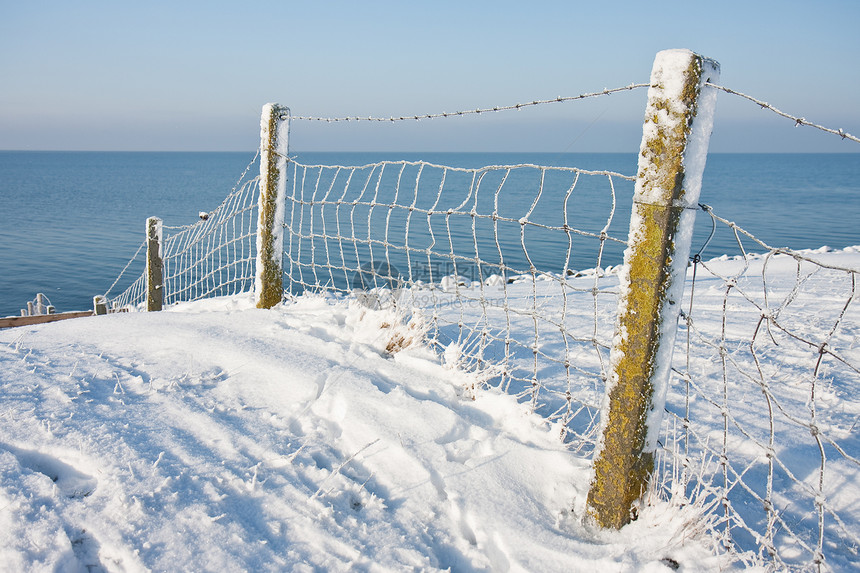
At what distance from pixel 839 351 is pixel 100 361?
17.2 ft

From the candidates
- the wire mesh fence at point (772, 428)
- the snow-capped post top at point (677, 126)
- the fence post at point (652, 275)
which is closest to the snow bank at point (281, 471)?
the fence post at point (652, 275)

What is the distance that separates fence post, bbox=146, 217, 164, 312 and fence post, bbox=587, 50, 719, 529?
5625mm

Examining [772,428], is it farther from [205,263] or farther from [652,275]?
[205,263]

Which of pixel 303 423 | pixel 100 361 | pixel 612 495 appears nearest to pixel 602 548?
pixel 612 495

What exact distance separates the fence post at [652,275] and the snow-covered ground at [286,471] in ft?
0.67

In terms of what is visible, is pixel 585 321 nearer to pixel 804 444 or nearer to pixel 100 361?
pixel 804 444

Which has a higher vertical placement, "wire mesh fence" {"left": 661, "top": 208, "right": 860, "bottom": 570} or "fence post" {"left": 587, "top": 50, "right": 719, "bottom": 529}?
"fence post" {"left": 587, "top": 50, "right": 719, "bottom": 529}

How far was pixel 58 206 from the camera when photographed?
38969mm

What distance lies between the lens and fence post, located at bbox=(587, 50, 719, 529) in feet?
5.46

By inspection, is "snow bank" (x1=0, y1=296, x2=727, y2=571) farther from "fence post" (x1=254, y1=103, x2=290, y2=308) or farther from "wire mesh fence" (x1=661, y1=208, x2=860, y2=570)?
"fence post" (x1=254, y1=103, x2=290, y2=308)

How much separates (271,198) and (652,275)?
3286mm

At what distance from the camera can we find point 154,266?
20.0 feet

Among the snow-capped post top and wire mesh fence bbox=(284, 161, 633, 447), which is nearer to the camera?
the snow-capped post top

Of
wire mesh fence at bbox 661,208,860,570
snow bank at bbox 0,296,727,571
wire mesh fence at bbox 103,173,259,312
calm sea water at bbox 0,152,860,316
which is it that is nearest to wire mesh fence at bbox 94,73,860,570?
wire mesh fence at bbox 661,208,860,570
